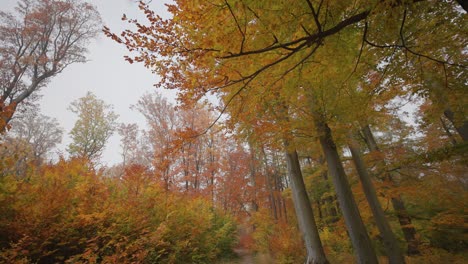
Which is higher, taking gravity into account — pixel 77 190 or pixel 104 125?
pixel 104 125

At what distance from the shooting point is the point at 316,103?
4.94 metres

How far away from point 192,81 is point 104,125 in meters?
17.4

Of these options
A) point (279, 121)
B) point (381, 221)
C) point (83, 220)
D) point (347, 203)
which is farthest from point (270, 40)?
point (381, 221)

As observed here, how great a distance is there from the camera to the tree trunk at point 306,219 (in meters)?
5.29

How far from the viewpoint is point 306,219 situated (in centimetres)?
575

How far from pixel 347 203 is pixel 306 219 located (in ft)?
4.74

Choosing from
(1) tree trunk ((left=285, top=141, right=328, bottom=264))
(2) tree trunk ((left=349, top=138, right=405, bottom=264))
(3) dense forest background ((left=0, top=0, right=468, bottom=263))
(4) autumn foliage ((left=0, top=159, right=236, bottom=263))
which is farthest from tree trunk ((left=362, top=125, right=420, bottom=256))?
(4) autumn foliage ((left=0, top=159, right=236, bottom=263))

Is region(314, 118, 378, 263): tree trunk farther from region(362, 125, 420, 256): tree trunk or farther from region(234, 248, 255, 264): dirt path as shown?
region(234, 248, 255, 264): dirt path

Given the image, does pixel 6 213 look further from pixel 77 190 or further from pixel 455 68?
pixel 455 68

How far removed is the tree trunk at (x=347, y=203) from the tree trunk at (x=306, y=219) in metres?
0.89

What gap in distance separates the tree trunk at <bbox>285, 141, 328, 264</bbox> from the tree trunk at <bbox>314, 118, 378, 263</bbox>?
885 mm

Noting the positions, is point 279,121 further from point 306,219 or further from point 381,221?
point 381,221

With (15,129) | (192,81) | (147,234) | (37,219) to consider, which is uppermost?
(15,129)

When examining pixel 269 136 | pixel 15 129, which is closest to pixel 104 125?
pixel 15 129
